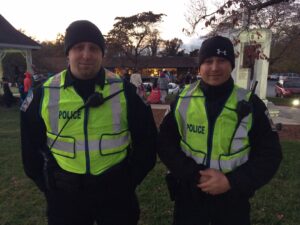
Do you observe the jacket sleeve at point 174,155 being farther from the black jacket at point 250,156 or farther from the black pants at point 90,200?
the black pants at point 90,200

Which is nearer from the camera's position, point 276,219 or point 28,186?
point 276,219

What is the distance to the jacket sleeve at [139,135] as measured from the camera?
7.23ft

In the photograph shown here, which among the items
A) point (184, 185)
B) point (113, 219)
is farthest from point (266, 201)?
point (113, 219)

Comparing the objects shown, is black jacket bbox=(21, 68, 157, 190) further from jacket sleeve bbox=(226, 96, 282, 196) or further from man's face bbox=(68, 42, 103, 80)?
jacket sleeve bbox=(226, 96, 282, 196)

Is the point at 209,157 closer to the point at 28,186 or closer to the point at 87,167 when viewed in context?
the point at 87,167

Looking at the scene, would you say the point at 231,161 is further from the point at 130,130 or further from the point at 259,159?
the point at 130,130

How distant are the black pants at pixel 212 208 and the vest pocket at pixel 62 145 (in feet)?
2.75

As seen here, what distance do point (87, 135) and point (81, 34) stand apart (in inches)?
26.6

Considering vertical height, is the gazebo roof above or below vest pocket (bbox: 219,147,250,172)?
above

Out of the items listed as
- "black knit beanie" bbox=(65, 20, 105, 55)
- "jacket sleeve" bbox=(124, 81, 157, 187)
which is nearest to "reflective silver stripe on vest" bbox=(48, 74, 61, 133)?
"black knit beanie" bbox=(65, 20, 105, 55)

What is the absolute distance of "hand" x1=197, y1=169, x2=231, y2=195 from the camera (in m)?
2.04

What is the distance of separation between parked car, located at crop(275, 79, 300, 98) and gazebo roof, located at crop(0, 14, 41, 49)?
16.6m

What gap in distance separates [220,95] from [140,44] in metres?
44.1

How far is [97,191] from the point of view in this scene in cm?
214
